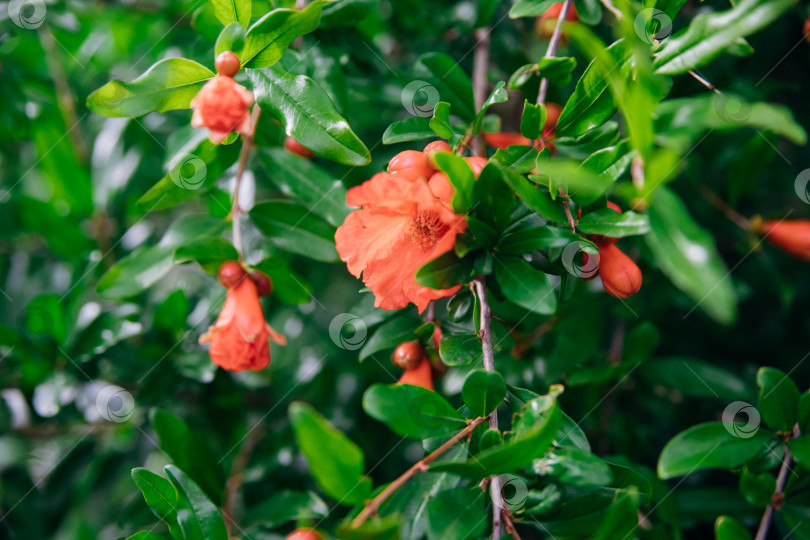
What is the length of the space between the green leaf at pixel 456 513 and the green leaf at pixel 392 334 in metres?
0.27

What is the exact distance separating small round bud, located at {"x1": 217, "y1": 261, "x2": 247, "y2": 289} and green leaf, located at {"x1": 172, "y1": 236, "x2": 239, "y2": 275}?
2 cm

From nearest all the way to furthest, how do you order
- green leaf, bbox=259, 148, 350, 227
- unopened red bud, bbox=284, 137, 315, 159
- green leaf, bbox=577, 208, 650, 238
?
green leaf, bbox=577, 208, 650, 238 → green leaf, bbox=259, 148, 350, 227 → unopened red bud, bbox=284, 137, 315, 159

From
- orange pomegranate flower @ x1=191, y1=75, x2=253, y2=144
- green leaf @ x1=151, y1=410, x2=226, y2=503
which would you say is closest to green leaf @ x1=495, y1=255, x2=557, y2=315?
orange pomegranate flower @ x1=191, y1=75, x2=253, y2=144

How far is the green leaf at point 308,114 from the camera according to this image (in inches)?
26.7

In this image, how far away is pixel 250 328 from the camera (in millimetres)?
807

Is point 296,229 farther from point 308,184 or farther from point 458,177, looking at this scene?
point 458,177

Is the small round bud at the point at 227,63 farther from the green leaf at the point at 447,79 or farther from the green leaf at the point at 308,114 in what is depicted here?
the green leaf at the point at 447,79

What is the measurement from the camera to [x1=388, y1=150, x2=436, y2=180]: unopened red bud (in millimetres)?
672

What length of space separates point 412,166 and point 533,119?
0.16 metres

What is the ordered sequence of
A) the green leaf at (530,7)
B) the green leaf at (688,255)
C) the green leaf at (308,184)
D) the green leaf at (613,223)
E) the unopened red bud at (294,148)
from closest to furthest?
the green leaf at (688,255), the green leaf at (613,223), the green leaf at (530,7), the green leaf at (308,184), the unopened red bud at (294,148)

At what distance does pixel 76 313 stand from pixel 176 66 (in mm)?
682

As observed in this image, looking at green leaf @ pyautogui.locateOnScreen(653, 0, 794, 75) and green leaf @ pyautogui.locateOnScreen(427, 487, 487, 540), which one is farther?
green leaf @ pyautogui.locateOnScreen(427, 487, 487, 540)

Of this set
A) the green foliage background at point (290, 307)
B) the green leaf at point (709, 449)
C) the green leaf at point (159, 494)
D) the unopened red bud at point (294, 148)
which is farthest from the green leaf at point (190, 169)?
the green leaf at point (709, 449)

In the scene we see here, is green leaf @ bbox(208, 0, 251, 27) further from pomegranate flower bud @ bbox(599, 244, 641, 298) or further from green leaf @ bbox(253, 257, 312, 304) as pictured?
pomegranate flower bud @ bbox(599, 244, 641, 298)
